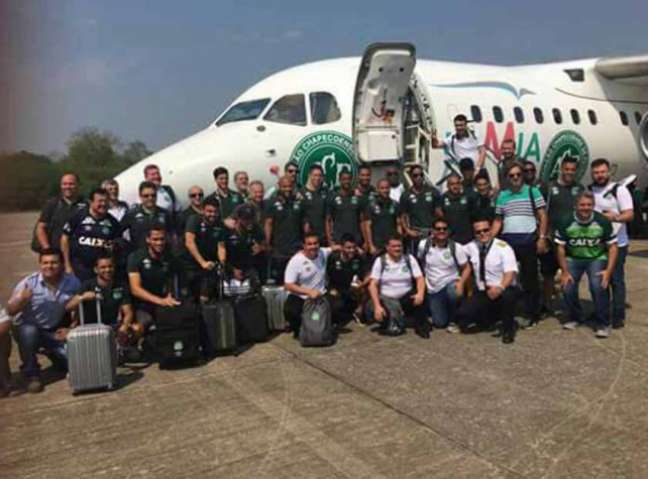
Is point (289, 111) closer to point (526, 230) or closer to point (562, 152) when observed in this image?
point (526, 230)

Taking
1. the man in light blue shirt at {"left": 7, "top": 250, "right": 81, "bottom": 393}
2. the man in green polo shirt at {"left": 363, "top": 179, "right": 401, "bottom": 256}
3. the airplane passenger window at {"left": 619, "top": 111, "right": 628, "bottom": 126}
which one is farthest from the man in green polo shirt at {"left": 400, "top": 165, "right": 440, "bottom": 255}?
the airplane passenger window at {"left": 619, "top": 111, "right": 628, "bottom": 126}

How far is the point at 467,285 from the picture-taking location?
7.20m

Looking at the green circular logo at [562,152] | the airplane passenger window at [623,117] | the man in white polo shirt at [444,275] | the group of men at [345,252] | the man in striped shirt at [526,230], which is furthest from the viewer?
the airplane passenger window at [623,117]

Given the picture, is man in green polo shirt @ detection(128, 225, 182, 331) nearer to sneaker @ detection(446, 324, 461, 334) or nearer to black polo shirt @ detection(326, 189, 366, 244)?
black polo shirt @ detection(326, 189, 366, 244)

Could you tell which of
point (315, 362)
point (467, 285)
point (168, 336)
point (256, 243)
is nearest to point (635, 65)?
point (467, 285)

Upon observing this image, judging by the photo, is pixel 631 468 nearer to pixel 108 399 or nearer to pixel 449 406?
pixel 449 406

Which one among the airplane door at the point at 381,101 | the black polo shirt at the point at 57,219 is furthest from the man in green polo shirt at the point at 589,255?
the black polo shirt at the point at 57,219

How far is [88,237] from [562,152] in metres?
9.78

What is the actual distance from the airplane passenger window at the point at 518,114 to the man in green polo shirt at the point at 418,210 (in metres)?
4.85

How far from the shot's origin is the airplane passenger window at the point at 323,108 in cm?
1005

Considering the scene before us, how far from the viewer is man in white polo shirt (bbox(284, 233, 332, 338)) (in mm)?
7039

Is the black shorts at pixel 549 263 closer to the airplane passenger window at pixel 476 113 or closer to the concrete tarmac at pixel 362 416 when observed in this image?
the concrete tarmac at pixel 362 416

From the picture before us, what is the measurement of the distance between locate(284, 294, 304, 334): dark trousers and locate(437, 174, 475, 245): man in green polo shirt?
202cm

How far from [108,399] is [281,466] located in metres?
2.05
